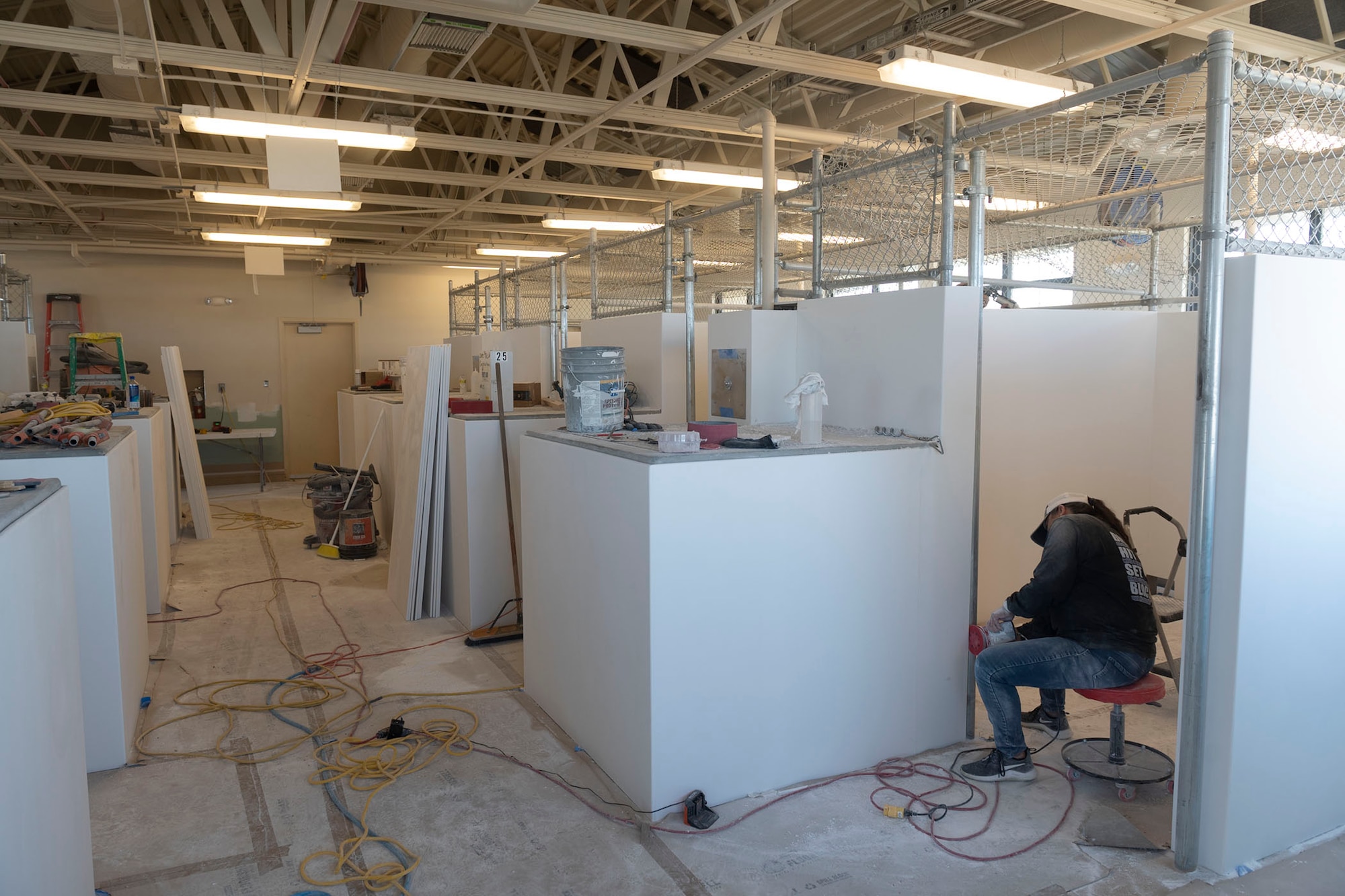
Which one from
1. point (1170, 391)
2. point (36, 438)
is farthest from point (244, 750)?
point (1170, 391)

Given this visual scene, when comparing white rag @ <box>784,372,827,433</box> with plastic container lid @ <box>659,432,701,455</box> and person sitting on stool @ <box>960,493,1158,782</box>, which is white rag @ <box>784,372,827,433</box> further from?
person sitting on stool @ <box>960,493,1158,782</box>

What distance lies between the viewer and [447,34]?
4.74m

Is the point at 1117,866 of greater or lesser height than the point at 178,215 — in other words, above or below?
below

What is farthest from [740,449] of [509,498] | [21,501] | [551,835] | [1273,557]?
[509,498]

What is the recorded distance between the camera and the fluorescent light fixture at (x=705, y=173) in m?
6.17

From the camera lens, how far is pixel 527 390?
23.1 feet

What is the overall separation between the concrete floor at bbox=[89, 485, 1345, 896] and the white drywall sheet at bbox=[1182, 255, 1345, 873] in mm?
248

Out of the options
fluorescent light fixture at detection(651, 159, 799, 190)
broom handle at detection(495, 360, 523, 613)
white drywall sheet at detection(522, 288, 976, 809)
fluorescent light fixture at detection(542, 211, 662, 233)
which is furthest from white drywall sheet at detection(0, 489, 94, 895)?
fluorescent light fixture at detection(542, 211, 662, 233)

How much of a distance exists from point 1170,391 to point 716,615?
3540mm

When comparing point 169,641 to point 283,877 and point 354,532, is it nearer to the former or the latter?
point 354,532

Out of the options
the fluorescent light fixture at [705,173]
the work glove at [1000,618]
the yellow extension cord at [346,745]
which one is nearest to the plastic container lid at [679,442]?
the work glove at [1000,618]

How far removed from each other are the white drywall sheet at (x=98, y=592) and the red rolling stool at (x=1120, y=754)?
3.58m

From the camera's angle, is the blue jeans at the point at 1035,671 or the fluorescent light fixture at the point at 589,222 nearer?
the blue jeans at the point at 1035,671

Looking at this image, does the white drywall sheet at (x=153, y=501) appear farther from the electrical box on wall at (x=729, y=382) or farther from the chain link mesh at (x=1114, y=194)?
the chain link mesh at (x=1114, y=194)
